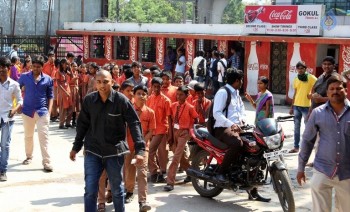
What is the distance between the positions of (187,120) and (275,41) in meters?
11.4

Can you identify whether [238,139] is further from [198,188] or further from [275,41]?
[275,41]

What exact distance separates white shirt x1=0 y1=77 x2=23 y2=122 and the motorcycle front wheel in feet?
13.2

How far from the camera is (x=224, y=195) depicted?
26.2 ft

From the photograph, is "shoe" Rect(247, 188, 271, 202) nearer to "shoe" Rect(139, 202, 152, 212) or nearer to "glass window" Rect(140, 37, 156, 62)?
"shoe" Rect(139, 202, 152, 212)

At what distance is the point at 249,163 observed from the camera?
7.09 m

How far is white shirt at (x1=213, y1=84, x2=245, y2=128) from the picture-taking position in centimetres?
723

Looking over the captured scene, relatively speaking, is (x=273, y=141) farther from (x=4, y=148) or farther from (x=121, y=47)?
(x=121, y=47)

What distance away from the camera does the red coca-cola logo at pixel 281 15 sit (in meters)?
18.8

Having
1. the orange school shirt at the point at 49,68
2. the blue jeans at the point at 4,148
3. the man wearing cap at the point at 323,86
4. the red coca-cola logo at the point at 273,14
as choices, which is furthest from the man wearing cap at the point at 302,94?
the red coca-cola logo at the point at 273,14

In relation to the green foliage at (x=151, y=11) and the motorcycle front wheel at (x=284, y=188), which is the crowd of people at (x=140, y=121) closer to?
the motorcycle front wheel at (x=284, y=188)

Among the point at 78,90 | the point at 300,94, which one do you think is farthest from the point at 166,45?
the point at 300,94

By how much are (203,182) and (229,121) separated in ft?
4.14

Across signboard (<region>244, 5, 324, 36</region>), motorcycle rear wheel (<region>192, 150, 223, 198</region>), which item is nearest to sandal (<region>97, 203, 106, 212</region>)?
motorcycle rear wheel (<region>192, 150, 223, 198</region>)

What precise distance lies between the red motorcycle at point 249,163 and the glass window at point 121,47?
60.8ft
